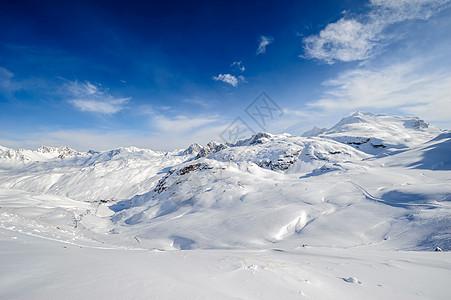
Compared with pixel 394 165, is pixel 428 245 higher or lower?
lower

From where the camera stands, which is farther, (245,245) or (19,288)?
(245,245)

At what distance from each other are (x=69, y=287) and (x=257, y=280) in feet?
10.7

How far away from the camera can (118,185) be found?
153375 millimetres

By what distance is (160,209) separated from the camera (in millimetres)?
37062

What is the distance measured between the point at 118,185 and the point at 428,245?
178 m

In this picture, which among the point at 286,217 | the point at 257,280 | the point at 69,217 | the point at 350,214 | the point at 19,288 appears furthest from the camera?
the point at 69,217

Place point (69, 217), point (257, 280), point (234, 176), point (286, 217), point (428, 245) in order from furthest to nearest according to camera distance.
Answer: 1. point (234, 176)
2. point (69, 217)
3. point (286, 217)
4. point (428, 245)
5. point (257, 280)

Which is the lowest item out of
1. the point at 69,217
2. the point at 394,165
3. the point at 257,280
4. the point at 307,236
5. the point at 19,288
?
the point at 69,217

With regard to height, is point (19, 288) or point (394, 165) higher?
point (394, 165)

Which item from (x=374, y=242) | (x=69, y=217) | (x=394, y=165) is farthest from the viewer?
(x=394, y=165)

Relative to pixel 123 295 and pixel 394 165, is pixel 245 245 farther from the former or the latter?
pixel 394 165

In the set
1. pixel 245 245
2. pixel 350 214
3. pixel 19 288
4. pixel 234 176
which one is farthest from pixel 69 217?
pixel 350 214

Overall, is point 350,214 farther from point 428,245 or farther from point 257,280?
point 257,280

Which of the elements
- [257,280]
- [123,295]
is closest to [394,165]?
[257,280]
